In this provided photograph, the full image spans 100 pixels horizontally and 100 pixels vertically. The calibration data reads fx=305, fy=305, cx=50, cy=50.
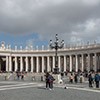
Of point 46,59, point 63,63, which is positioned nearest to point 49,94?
point 63,63

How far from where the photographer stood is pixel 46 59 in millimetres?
110625

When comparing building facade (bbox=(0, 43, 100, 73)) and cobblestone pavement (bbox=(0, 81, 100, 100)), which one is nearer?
cobblestone pavement (bbox=(0, 81, 100, 100))

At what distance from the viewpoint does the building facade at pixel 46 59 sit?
95562 millimetres

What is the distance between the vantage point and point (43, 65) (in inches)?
4168

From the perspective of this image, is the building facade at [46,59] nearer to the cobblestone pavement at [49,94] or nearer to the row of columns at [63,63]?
the row of columns at [63,63]

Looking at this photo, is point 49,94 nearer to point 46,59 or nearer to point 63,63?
point 63,63

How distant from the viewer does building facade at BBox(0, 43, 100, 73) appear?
9556 cm

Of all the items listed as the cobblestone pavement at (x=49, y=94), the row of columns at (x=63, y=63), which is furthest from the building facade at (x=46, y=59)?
the cobblestone pavement at (x=49, y=94)

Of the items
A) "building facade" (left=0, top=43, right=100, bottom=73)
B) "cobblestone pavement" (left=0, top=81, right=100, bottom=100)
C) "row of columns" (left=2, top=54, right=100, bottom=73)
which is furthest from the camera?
"building facade" (left=0, top=43, right=100, bottom=73)

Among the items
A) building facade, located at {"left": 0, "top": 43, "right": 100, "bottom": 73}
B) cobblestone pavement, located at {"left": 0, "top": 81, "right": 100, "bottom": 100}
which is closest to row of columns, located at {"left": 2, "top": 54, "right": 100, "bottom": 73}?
building facade, located at {"left": 0, "top": 43, "right": 100, "bottom": 73}

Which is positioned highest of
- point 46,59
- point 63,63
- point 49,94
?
point 46,59

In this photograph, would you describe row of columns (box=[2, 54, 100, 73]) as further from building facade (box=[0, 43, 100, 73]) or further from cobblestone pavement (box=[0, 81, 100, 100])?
cobblestone pavement (box=[0, 81, 100, 100])

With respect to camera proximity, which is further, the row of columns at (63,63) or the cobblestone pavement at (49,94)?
the row of columns at (63,63)

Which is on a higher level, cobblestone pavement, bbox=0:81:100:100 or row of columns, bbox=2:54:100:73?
row of columns, bbox=2:54:100:73
